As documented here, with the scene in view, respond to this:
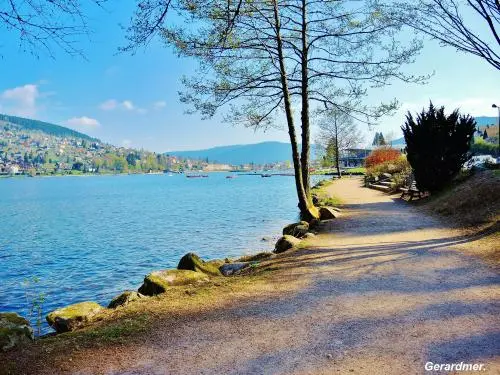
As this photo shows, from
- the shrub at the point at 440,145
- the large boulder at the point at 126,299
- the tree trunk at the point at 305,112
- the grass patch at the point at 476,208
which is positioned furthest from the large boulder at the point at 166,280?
the shrub at the point at 440,145

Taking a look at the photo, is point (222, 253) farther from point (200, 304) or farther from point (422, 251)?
point (200, 304)

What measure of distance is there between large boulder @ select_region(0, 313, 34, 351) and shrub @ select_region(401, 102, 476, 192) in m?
18.4

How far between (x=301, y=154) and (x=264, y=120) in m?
2.18

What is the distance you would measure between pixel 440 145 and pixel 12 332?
1869cm

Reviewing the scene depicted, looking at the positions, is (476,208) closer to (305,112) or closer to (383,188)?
(305,112)

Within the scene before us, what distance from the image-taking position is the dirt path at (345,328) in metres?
4.60

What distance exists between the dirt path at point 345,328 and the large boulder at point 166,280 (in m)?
2.06

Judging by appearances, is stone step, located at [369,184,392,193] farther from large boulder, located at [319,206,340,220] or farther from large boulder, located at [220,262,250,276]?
large boulder, located at [220,262,250,276]

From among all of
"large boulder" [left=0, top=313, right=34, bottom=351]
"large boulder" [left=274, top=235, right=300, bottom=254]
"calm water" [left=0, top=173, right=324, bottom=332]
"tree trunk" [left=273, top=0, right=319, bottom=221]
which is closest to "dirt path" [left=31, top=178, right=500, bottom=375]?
"large boulder" [left=0, top=313, right=34, bottom=351]

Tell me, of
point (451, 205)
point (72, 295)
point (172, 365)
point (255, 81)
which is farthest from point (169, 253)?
point (172, 365)

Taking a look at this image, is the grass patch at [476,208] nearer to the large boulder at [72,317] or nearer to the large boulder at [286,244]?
the large boulder at [286,244]

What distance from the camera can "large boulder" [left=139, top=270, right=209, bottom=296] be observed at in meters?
8.62

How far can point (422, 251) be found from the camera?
1001cm

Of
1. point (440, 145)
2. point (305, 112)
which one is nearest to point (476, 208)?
point (440, 145)
